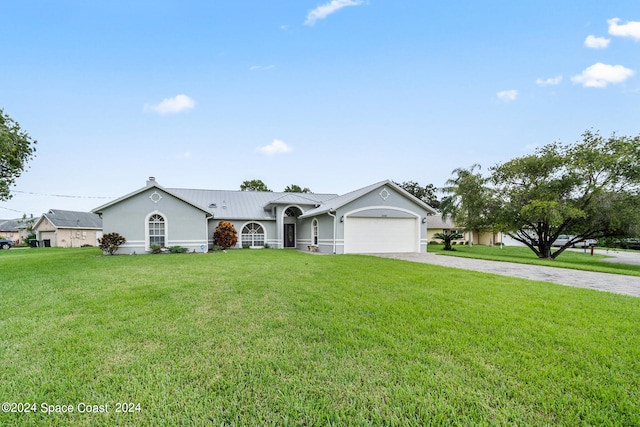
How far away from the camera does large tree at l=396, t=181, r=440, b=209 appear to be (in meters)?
42.8

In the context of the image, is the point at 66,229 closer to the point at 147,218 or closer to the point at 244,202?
the point at 147,218

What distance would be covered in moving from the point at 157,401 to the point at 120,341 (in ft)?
5.27

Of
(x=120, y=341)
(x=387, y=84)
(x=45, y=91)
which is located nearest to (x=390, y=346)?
(x=120, y=341)

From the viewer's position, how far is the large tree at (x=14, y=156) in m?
10.4

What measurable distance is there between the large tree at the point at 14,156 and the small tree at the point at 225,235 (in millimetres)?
9564

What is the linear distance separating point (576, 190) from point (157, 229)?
25116 millimetres

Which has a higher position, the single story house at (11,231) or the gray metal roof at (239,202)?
the gray metal roof at (239,202)

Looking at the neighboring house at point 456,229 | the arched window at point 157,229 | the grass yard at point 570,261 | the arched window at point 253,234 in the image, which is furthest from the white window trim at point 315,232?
the neighboring house at point 456,229

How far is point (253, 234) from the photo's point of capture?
21.0 m

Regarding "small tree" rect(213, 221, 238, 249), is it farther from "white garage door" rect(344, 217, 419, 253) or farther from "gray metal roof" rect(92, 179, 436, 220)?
"white garage door" rect(344, 217, 419, 253)

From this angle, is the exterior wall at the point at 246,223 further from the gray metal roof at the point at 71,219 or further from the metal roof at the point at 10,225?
the metal roof at the point at 10,225

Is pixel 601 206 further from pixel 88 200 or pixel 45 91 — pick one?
pixel 88 200

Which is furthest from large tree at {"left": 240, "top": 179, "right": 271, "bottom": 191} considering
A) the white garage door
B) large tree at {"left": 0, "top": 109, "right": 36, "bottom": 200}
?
large tree at {"left": 0, "top": 109, "right": 36, "bottom": 200}

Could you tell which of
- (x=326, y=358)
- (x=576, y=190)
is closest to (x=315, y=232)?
(x=326, y=358)
